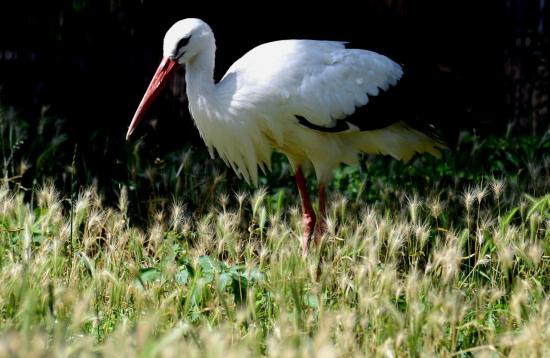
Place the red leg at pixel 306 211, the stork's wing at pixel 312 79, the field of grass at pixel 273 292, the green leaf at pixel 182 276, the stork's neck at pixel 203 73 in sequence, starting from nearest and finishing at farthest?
1. the field of grass at pixel 273 292
2. the green leaf at pixel 182 276
3. the stork's wing at pixel 312 79
4. the stork's neck at pixel 203 73
5. the red leg at pixel 306 211

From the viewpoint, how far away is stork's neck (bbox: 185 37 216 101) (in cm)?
523

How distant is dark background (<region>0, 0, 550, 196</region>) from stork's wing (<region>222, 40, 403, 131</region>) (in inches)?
87.9

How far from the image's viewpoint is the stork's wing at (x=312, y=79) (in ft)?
16.8

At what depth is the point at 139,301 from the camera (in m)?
3.27

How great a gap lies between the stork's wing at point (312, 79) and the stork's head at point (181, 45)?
24 centimetres

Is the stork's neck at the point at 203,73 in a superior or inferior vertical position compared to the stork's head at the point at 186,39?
inferior

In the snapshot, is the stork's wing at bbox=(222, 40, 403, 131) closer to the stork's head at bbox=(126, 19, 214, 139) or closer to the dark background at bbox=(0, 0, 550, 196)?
the stork's head at bbox=(126, 19, 214, 139)

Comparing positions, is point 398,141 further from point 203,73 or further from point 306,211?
point 203,73

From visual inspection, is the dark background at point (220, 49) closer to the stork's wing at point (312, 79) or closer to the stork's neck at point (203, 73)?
the stork's neck at point (203, 73)

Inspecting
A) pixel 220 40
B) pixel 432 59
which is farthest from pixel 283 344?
pixel 432 59

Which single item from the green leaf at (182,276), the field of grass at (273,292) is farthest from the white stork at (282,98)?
the green leaf at (182,276)

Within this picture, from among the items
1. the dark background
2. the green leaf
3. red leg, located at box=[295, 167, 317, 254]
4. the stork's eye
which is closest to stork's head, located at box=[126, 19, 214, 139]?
the stork's eye

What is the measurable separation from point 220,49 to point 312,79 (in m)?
2.98

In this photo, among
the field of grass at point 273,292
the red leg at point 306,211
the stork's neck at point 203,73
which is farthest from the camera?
the red leg at point 306,211
